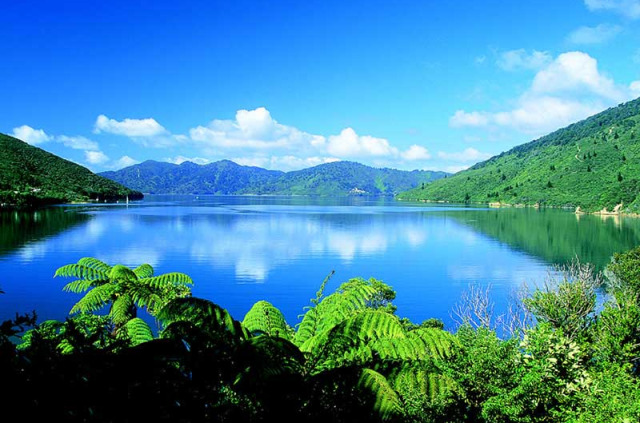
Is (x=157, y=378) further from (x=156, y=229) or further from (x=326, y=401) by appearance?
(x=156, y=229)

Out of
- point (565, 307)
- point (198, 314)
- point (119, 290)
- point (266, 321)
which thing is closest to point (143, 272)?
point (119, 290)

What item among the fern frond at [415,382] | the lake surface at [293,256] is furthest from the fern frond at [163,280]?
the lake surface at [293,256]

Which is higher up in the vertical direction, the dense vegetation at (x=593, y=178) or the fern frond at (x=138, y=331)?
the dense vegetation at (x=593, y=178)

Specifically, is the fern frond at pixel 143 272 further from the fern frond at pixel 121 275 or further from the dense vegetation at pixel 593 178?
the dense vegetation at pixel 593 178

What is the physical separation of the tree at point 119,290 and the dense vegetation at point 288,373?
171 millimetres

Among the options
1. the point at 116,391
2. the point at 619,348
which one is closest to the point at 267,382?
the point at 116,391

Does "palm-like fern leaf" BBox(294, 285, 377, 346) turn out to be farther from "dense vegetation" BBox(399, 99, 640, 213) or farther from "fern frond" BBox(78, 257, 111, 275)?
"dense vegetation" BBox(399, 99, 640, 213)

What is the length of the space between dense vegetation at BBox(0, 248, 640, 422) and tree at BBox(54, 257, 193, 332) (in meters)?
0.17

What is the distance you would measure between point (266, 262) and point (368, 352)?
4066 centimetres

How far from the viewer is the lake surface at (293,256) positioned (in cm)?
3388

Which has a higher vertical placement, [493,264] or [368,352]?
[368,352]

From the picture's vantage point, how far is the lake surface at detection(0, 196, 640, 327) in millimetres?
33875

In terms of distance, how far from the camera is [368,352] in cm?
752

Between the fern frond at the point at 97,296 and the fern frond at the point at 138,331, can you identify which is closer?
the fern frond at the point at 138,331
